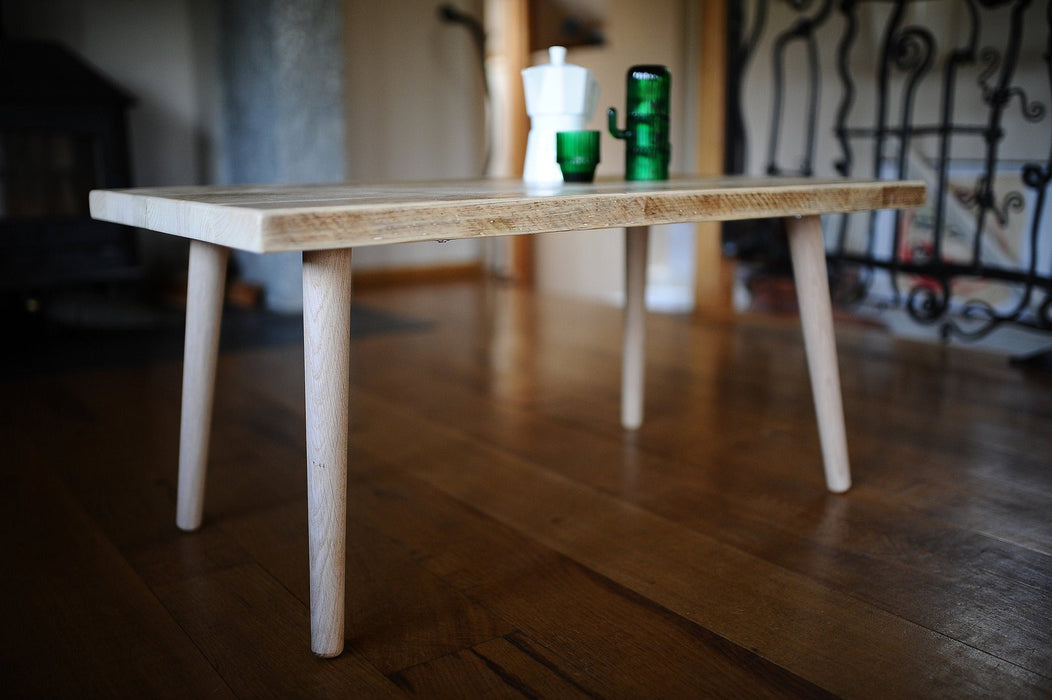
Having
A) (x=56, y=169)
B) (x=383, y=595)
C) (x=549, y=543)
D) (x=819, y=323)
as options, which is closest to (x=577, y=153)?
(x=819, y=323)

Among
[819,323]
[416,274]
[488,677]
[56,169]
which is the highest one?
[56,169]

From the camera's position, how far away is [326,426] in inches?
33.7

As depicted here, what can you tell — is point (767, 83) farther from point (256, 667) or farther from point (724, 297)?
point (256, 667)

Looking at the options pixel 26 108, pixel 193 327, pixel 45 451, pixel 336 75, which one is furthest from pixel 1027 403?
pixel 26 108

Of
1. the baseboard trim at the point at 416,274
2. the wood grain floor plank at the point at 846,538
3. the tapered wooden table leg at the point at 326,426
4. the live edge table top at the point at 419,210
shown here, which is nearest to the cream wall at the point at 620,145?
the baseboard trim at the point at 416,274

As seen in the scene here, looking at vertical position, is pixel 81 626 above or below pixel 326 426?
below

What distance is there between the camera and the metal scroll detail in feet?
6.99

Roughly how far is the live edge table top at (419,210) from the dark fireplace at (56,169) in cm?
165

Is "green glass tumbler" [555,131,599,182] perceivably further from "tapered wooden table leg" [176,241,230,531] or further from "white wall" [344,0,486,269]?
"white wall" [344,0,486,269]

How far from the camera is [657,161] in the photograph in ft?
4.34

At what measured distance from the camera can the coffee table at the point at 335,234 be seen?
0.79 m

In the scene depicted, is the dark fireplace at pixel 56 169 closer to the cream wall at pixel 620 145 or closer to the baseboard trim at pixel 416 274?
the baseboard trim at pixel 416 274

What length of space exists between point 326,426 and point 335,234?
0.19 metres

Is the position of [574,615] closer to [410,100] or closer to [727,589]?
[727,589]
